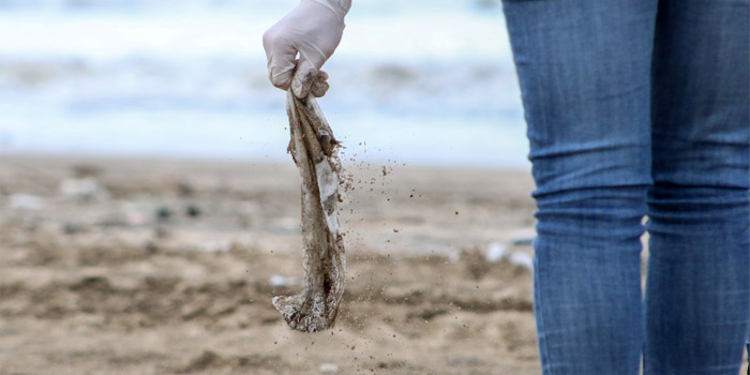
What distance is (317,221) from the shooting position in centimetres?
174

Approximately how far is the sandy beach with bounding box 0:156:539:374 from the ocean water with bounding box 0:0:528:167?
0.97 meters

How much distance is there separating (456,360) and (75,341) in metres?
1.20

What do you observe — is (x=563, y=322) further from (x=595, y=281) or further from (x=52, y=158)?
(x=52, y=158)

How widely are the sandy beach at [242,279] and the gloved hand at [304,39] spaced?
38cm

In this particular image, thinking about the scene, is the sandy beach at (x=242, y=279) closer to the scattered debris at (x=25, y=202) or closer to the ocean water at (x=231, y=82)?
the scattered debris at (x=25, y=202)

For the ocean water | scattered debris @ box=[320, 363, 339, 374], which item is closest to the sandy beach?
scattered debris @ box=[320, 363, 339, 374]

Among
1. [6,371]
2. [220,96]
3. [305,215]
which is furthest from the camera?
[220,96]

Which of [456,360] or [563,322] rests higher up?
[563,322]

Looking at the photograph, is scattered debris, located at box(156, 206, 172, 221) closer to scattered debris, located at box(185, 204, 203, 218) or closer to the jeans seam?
scattered debris, located at box(185, 204, 203, 218)

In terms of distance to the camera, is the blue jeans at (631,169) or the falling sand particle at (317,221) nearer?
the blue jeans at (631,169)

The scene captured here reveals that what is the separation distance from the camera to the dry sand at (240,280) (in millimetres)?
2598

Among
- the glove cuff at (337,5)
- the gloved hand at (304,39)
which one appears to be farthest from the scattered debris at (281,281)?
the glove cuff at (337,5)

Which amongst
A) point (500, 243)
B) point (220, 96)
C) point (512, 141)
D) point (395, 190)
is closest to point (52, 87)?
point (220, 96)

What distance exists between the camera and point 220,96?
11.6 metres
